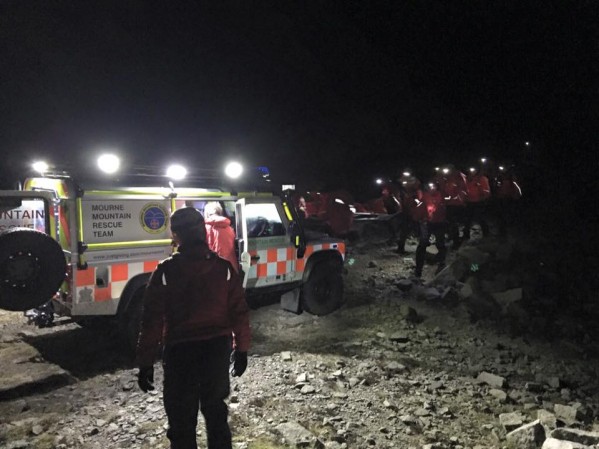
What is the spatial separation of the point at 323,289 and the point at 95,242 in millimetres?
3322

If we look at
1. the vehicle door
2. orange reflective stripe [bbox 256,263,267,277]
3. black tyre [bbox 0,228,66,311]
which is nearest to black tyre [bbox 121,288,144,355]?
black tyre [bbox 0,228,66,311]

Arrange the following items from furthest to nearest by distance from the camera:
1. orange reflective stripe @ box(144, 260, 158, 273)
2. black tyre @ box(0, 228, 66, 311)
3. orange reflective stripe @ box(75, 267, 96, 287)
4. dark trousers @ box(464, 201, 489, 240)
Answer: dark trousers @ box(464, 201, 489, 240), orange reflective stripe @ box(144, 260, 158, 273), orange reflective stripe @ box(75, 267, 96, 287), black tyre @ box(0, 228, 66, 311)

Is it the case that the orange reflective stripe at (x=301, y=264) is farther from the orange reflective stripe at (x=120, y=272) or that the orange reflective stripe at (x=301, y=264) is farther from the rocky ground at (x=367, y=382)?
the orange reflective stripe at (x=120, y=272)

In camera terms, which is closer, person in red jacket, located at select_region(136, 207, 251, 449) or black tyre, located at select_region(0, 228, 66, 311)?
person in red jacket, located at select_region(136, 207, 251, 449)

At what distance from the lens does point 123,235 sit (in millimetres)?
4578

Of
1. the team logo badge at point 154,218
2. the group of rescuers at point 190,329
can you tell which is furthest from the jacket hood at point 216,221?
the group of rescuers at point 190,329

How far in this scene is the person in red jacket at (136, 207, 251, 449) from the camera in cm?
241

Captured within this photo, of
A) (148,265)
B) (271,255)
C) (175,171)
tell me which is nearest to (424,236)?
(271,255)

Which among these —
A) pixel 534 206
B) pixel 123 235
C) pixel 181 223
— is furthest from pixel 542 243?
pixel 181 223

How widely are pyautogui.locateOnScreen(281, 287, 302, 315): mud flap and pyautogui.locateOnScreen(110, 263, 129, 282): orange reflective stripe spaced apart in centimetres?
245

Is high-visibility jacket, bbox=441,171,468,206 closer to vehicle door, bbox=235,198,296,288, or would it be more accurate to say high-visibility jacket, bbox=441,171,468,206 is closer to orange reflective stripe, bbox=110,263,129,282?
vehicle door, bbox=235,198,296,288

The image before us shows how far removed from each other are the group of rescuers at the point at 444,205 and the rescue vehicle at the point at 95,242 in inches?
175

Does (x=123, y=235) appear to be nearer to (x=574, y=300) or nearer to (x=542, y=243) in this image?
(x=574, y=300)

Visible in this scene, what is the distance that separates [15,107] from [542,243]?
27.5 m
